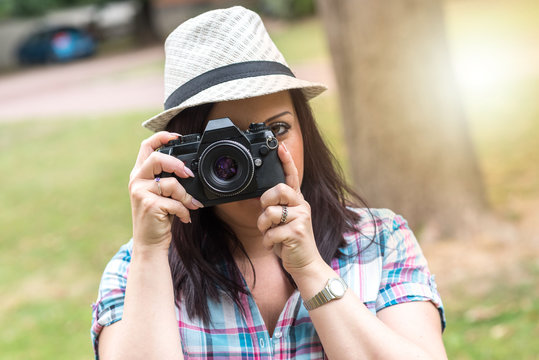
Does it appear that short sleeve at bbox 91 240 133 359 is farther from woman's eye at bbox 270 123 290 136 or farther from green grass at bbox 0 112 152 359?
green grass at bbox 0 112 152 359

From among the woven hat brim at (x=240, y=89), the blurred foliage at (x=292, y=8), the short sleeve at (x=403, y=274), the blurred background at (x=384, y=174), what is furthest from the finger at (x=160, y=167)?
the blurred foliage at (x=292, y=8)

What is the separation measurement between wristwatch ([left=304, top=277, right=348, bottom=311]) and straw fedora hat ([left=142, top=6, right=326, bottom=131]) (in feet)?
1.86

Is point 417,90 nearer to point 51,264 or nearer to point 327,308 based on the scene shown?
point 327,308

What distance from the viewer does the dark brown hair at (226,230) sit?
6.01 ft

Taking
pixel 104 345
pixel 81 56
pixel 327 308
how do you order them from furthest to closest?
1. pixel 81 56
2. pixel 104 345
3. pixel 327 308

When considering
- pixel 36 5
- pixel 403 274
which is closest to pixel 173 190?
pixel 403 274

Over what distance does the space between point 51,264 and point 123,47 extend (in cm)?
1759

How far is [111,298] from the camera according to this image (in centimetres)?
180

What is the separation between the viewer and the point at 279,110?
1.84m

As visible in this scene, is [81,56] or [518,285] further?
[81,56]

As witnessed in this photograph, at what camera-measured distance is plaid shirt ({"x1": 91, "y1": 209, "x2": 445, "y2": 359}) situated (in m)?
1.72

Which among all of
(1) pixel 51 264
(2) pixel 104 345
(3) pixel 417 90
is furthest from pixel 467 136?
(1) pixel 51 264

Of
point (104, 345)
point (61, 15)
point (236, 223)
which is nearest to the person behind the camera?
point (104, 345)

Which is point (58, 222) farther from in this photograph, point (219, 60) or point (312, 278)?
point (312, 278)
